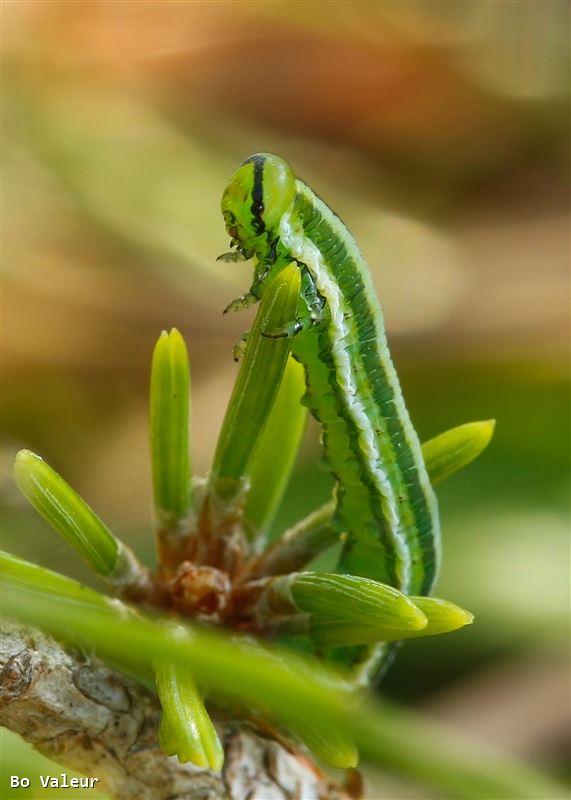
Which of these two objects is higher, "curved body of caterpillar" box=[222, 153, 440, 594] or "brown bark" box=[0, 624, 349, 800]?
"curved body of caterpillar" box=[222, 153, 440, 594]

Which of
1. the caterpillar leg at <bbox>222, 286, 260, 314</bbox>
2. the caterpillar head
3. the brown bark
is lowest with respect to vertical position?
the brown bark

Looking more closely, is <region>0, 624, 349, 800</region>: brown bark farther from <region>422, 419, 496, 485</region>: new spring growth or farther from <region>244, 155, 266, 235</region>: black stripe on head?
<region>244, 155, 266, 235</region>: black stripe on head

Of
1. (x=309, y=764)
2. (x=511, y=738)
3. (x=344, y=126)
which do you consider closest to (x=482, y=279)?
(x=344, y=126)

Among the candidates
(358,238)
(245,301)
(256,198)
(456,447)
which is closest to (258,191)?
(256,198)

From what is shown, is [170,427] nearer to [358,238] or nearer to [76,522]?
[76,522]

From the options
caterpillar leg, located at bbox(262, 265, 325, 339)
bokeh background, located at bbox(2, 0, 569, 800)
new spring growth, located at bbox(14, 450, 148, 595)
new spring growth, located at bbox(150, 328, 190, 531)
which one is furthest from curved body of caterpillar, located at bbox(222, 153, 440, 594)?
bokeh background, located at bbox(2, 0, 569, 800)

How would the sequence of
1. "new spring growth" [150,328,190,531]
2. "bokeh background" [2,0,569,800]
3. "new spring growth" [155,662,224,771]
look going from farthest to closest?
1. "bokeh background" [2,0,569,800]
2. "new spring growth" [150,328,190,531]
3. "new spring growth" [155,662,224,771]

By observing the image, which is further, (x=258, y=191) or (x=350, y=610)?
(x=258, y=191)

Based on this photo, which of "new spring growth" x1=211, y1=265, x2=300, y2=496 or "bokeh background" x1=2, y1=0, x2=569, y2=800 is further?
"bokeh background" x1=2, y1=0, x2=569, y2=800
